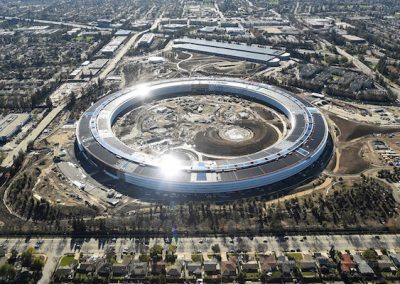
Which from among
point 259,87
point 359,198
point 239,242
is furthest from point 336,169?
point 259,87

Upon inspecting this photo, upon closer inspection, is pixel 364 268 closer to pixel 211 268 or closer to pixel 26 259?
pixel 211 268

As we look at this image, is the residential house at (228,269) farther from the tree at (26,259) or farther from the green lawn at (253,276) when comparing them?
the tree at (26,259)

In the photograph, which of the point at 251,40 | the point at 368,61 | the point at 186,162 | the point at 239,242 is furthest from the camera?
the point at 251,40

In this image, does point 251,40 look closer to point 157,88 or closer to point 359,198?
point 157,88

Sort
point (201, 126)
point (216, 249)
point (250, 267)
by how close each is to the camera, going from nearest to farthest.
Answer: point (250, 267), point (216, 249), point (201, 126)

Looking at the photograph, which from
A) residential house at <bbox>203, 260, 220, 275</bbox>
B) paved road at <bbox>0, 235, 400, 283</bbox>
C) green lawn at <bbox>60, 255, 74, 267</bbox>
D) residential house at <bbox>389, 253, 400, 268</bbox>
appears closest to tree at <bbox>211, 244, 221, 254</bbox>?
paved road at <bbox>0, 235, 400, 283</bbox>

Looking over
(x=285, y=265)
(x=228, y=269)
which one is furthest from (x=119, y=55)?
(x=285, y=265)

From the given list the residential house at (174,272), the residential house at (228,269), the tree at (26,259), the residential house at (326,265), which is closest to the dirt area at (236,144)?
the residential house at (228,269)
